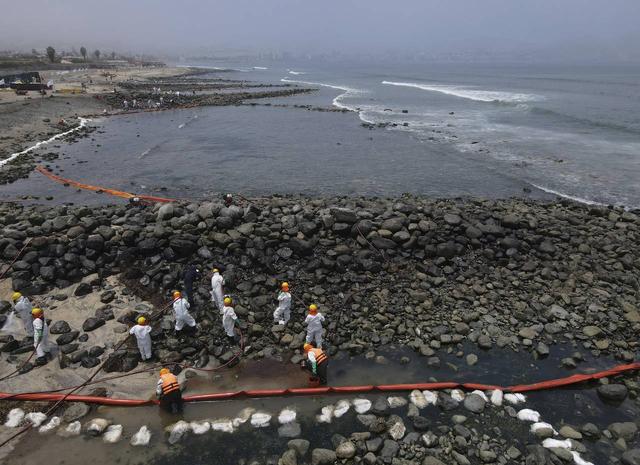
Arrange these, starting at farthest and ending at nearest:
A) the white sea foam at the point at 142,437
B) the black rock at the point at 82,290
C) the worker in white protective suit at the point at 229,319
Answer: the black rock at the point at 82,290 → the worker in white protective suit at the point at 229,319 → the white sea foam at the point at 142,437

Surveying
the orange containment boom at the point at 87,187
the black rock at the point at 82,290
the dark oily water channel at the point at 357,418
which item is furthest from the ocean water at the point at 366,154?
the dark oily water channel at the point at 357,418

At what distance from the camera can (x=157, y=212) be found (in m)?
16.6

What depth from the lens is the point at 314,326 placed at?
1079cm

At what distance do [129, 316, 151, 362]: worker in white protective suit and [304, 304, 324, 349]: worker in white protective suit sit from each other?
4.06 m

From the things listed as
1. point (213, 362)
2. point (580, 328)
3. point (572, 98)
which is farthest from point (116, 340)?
point (572, 98)

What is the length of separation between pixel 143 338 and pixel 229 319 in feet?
7.14

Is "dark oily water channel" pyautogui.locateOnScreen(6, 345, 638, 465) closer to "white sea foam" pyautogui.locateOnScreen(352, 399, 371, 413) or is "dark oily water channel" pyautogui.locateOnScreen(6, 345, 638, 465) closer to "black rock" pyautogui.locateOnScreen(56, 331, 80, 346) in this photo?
"white sea foam" pyautogui.locateOnScreen(352, 399, 371, 413)

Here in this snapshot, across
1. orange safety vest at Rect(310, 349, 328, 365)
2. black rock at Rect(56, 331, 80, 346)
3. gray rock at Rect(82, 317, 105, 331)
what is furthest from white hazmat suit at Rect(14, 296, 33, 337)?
orange safety vest at Rect(310, 349, 328, 365)

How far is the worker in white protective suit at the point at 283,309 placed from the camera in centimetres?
1155

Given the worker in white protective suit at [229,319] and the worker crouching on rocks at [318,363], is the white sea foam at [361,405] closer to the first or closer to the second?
the worker crouching on rocks at [318,363]

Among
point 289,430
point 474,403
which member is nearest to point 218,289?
point 289,430

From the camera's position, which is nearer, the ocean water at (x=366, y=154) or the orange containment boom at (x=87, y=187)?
the orange containment boom at (x=87, y=187)

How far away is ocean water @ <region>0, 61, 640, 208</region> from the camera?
2512cm

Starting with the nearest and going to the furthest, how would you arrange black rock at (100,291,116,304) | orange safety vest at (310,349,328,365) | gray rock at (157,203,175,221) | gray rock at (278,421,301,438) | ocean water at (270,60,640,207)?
gray rock at (278,421,301,438) → orange safety vest at (310,349,328,365) → black rock at (100,291,116,304) → gray rock at (157,203,175,221) → ocean water at (270,60,640,207)
